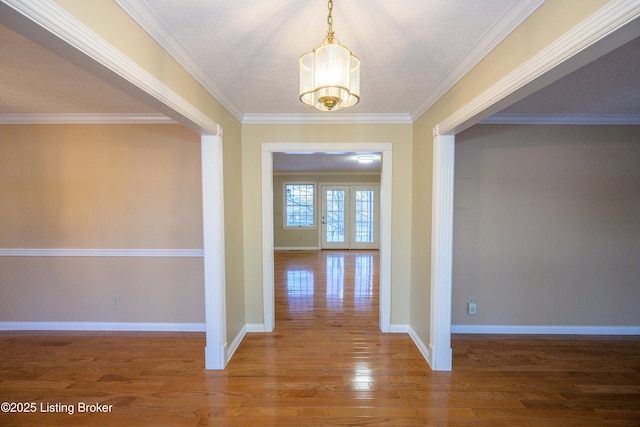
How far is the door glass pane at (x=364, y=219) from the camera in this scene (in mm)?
7934

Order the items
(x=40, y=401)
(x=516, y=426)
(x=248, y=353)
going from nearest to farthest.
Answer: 1. (x=516, y=426)
2. (x=40, y=401)
3. (x=248, y=353)

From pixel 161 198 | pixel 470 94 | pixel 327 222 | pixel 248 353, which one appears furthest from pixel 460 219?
pixel 327 222

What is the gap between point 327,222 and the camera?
26.2 feet

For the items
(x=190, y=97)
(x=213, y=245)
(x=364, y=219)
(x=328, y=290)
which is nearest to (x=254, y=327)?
(x=213, y=245)

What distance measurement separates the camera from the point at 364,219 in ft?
26.2

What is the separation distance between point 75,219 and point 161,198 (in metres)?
0.98

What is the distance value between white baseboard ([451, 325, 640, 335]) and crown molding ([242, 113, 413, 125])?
92.6 inches

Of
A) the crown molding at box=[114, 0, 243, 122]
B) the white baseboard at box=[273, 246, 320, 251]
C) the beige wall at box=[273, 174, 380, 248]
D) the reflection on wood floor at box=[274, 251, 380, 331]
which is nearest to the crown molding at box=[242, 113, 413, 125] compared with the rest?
the crown molding at box=[114, 0, 243, 122]

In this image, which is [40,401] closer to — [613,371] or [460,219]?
[460,219]

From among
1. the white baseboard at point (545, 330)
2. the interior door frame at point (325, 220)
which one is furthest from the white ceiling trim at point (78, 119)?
the interior door frame at point (325, 220)

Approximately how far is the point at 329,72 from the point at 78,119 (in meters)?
3.15

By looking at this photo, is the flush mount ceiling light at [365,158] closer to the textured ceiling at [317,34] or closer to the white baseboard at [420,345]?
the textured ceiling at [317,34]

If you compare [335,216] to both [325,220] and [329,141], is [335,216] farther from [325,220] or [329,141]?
[329,141]

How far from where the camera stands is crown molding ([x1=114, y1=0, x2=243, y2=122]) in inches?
47.5
